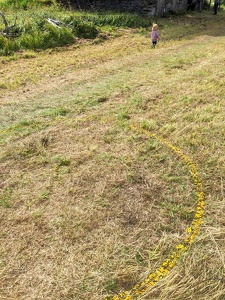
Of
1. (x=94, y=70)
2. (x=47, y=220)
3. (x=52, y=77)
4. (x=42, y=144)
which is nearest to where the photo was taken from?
Answer: (x=47, y=220)

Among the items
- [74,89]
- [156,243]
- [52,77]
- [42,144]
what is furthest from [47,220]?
[52,77]

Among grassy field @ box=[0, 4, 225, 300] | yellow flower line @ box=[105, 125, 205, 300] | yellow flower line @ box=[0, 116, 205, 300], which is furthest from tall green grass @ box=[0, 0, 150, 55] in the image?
yellow flower line @ box=[105, 125, 205, 300]

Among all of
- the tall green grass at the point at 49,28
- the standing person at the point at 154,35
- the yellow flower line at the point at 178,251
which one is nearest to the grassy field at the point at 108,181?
the yellow flower line at the point at 178,251

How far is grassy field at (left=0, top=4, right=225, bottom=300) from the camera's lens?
2822 millimetres

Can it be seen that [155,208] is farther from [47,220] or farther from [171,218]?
[47,220]

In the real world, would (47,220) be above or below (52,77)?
below

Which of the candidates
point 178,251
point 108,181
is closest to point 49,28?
point 108,181

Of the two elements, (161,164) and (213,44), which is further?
(213,44)

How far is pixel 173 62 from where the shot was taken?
873cm

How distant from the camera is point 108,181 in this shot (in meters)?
3.99

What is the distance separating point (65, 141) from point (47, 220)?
5.86ft

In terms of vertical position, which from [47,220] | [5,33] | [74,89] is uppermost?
[5,33]

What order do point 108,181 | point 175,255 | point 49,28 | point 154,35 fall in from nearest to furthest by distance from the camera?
1. point 175,255
2. point 108,181
3. point 154,35
4. point 49,28

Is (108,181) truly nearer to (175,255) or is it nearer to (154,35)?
(175,255)
